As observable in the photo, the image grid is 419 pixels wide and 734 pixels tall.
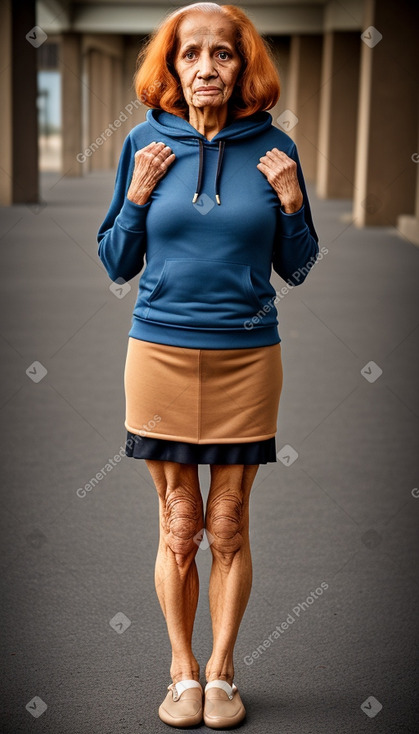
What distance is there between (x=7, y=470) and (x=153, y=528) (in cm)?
115

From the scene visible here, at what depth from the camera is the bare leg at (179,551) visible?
3.10 m

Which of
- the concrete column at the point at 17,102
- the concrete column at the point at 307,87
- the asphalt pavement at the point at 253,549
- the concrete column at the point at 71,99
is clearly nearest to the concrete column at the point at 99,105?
the concrete column at the point at 71,99

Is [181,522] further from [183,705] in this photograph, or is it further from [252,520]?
[252,520]

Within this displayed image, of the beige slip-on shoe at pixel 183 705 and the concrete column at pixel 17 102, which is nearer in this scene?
the beige slip-on shoe at pixel 183 705

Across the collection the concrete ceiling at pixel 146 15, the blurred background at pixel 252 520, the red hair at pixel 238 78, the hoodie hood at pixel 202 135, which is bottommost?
the concrete ceiling at pixel 146 15

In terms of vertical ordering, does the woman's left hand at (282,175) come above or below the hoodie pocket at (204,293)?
above

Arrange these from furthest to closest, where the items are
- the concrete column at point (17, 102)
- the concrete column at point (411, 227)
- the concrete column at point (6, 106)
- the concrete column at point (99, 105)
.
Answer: the concrete column at point (99, 105)
the concrete column at point (17, 102)
the concrete column at point (6, 106)
the concrete column at point (411, 227)

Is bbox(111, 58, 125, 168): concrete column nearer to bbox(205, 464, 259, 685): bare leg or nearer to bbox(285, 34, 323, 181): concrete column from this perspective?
bbox(285, 34, 323, 181): concrete column

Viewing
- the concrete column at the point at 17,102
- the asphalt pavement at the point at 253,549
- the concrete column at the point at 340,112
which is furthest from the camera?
the concrete column at the point at 340,112

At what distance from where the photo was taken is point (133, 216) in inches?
114

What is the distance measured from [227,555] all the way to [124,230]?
102cm

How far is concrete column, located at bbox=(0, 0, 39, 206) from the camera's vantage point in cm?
2247

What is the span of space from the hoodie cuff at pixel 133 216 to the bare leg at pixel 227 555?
29.3 inches

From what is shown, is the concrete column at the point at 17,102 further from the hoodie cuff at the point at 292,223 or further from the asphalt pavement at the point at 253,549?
the hoodie cuff at the point at 292,223
